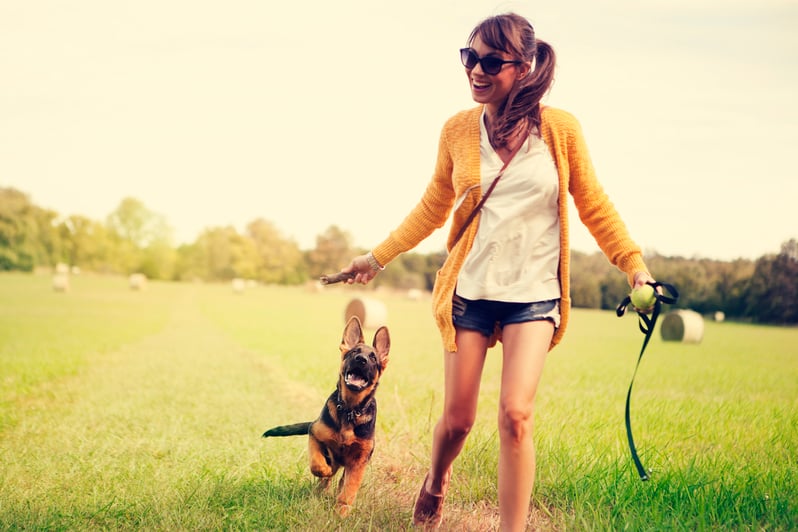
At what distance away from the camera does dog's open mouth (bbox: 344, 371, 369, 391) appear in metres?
3.64

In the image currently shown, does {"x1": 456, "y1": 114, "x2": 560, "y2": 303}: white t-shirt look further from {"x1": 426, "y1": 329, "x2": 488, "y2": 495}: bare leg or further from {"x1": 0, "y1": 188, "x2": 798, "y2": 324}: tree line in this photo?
{"x1": 0, "y1": 188, "x2": 798, "y2": 324}: tree line

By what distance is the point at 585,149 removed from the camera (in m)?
3.58

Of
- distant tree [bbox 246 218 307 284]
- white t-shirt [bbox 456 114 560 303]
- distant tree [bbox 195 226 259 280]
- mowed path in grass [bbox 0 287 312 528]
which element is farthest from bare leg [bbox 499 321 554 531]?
distant tree [bbox 195 226 259 280]

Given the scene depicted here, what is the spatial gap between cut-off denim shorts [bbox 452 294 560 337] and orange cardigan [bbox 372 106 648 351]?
5cm

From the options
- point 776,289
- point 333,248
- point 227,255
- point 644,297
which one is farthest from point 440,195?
point 227,255

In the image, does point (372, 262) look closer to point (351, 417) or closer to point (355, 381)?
point (355, 381)

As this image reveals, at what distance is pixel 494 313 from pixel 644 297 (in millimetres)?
720

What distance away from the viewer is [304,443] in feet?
18.3

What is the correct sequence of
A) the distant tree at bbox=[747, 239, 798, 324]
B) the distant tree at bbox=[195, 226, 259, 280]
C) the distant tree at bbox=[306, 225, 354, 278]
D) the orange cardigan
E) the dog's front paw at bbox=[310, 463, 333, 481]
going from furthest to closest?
the distant tree at bbox=[195, 226, 259, 280] → the distant tree at bbox=[306, 225, 354, 278] → the distant tree at bbox=[747, 239, 798, 324] → the dog's front paw at bbox=[310, 463, 333, 481] → the orange cardigan

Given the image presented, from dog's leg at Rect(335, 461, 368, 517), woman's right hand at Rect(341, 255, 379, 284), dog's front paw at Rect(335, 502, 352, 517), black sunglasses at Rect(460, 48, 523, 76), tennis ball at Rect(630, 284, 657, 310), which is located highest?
black sunglasses at Rect(460, 48, 523, 76)

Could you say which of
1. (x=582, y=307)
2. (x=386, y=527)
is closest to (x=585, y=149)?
(x=386, y=527)

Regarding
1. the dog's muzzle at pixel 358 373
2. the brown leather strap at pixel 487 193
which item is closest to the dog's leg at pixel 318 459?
the dog's muzzle at pixel 358 373

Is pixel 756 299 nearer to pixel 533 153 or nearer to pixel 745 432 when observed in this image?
pixel 745 432

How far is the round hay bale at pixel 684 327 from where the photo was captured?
68.6 ft
